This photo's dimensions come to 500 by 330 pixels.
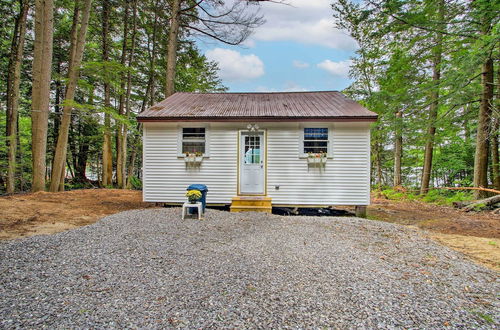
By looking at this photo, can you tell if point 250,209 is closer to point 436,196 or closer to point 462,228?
point 462,228

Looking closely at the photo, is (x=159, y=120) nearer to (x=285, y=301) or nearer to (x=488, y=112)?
(x=285, y=301)

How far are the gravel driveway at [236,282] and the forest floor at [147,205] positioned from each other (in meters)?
0.65

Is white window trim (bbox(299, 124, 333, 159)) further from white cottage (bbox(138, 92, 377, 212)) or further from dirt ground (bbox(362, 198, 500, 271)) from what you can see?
dirt ground (bbox(362, 198, 500, 271))

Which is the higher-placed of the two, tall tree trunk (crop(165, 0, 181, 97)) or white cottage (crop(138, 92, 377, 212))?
tall tree trunk (crop(165, 0, 181, 97))

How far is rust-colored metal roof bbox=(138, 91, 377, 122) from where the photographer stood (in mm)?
6500

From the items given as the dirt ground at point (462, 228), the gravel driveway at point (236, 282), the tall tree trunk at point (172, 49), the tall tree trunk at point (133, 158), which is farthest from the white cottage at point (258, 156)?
the tall tree trunk at point (133, 158)

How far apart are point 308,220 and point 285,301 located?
3716 millimetres

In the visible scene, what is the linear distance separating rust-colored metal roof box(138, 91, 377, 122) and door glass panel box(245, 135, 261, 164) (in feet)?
2.11

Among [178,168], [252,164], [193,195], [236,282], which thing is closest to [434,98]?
[252,164]

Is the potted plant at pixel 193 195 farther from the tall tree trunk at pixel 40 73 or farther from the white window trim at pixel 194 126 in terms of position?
the tall tree trunk at pixel 40 73

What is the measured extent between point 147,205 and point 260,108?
4.82 metres

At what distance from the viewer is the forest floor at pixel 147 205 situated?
157 inches

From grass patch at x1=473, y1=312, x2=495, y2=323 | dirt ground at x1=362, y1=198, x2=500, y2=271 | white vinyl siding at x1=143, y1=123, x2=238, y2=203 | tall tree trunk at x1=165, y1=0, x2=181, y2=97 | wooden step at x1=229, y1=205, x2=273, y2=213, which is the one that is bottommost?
→ dirt ground at x1=362, y1=198, x2=500, y2=271

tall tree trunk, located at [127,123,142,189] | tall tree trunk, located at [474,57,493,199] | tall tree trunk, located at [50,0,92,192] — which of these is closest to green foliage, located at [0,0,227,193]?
tall tree trunk, located at [127,123,142,189]
